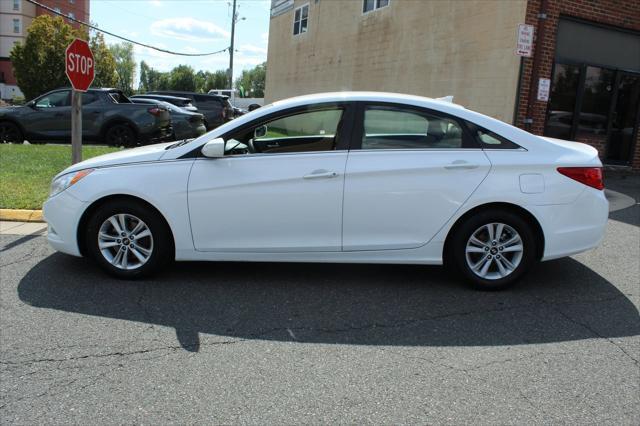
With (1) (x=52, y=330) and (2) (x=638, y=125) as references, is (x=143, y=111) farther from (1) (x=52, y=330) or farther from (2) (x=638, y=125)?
(2) (x=638, y=125)

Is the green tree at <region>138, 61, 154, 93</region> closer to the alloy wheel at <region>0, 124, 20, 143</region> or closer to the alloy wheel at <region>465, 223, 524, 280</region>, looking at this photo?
the alloy wheel at <region>0, 124, 20, 143</region>

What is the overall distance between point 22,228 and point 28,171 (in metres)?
3.19

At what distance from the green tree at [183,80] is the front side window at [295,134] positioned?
100 m

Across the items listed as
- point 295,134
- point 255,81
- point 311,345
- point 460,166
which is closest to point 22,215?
point 295,134

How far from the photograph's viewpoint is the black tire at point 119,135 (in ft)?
45.2

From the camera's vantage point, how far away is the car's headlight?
15.4ft

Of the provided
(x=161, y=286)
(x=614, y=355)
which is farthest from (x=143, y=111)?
→ (x=614, y=355)

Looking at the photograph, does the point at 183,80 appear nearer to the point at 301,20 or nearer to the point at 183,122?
the point at 301,20

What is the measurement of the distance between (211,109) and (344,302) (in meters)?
18.9

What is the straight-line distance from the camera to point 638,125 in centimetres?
1282

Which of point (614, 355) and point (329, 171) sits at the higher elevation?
point (329, 171)

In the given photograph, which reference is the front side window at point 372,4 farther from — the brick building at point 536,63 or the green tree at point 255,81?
the green tree at point 255,81

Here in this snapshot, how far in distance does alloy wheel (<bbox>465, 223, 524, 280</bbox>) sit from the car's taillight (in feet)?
2.14

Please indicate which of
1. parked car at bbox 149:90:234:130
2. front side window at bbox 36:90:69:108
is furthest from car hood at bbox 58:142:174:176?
parked car at bbox 149:90:234:130
